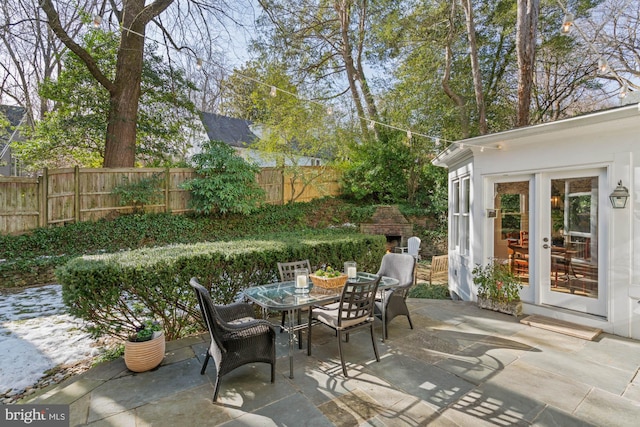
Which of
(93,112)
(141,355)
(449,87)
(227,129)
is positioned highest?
(227,129)

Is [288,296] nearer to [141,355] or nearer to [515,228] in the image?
[141,355]

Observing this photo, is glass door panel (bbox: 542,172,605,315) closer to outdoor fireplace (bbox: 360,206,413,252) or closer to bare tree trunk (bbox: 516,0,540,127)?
bare tree trunk (bbox: 516,0,540,127)

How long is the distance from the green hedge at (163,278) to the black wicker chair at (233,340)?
94 centimetres

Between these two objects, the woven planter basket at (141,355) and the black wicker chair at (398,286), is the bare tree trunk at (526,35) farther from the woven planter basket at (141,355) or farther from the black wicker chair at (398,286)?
the woven planter basket at (141,355)

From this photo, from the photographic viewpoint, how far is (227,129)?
59.2 feet

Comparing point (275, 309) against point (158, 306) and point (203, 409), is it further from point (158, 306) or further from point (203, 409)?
point (158, 306)

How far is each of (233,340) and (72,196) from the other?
7.53 m

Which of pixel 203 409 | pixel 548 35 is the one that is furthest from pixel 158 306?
pixel 548 35

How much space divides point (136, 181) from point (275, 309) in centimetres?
752

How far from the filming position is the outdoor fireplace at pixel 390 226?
1061cm

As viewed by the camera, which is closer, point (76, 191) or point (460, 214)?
point (460, 214)

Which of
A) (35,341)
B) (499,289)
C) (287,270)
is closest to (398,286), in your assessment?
(287,270)

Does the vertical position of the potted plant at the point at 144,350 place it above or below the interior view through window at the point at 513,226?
below

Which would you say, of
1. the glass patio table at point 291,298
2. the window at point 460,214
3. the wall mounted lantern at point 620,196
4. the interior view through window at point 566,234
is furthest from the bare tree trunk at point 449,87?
the glass patio table at point 291,298
